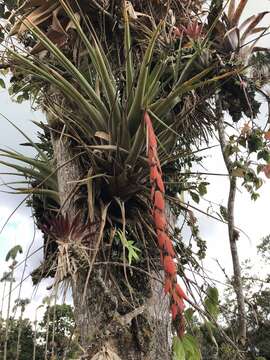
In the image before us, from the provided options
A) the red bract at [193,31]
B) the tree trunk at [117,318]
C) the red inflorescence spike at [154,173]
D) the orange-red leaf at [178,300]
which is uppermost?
the red bract at [193,31]

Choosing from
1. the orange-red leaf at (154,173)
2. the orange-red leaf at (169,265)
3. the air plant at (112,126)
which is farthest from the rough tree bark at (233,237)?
the orange-red leaf at (169,265)

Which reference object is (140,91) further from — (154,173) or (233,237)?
(233,237)

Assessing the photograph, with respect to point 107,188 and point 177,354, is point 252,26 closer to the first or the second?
point 107,188

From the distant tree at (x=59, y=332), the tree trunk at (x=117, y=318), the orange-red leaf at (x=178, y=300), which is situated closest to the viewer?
the orange-red leaf at (x=178, y=300)

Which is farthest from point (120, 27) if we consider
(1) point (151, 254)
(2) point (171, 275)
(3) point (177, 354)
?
(2) point (171, 275)

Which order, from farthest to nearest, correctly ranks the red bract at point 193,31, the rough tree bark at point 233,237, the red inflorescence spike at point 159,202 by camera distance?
the rough tree bark at point 233,237
the red bract at point 193,31
the red inflorescence spike at point 159,202

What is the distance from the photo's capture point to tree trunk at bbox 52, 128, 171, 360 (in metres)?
2.11

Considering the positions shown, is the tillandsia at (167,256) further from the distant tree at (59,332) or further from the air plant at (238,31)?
the air plant at (238,31)

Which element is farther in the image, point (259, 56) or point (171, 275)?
point (259, 56)

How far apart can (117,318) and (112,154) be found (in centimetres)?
76

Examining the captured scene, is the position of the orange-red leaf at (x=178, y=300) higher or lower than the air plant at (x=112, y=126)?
lower

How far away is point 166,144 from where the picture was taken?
2578mm

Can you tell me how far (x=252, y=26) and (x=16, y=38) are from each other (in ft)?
4.77

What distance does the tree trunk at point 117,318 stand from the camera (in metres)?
2.11
